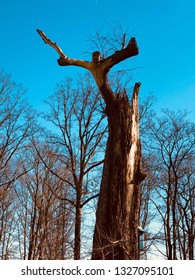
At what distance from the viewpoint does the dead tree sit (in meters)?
5.76

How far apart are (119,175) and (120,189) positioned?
0.94 feet

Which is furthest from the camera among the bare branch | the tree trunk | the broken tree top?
the bare branch

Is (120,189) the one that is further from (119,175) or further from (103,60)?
(103,60)

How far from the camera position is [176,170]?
1625 centimetres

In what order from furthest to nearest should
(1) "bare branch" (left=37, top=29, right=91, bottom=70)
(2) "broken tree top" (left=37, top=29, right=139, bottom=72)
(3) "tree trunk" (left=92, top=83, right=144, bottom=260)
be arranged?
(1) "bare branch" (left=37, top=29, right=91, bottom=70)
(2) "broken tree top" (left=37, top=29, right=139, bottom=72)
(3) "tree trunk" (left=92, top=83, right=144, bottom=260)

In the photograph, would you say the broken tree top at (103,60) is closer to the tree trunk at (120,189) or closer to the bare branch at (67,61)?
the bare branch at (67,61)

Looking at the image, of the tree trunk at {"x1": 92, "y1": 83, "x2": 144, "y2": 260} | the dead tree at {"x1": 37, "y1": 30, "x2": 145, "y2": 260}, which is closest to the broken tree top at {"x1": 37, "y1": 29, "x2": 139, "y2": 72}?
the dead tree at {"x1": 37, "y1": 30, "x2": 145, "y2": 260}

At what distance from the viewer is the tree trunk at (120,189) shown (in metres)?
5.72

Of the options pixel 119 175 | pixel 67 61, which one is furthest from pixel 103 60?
pixel 119 175

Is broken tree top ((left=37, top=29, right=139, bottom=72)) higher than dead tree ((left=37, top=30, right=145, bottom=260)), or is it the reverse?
broken tree top ((left=37, top=29, right=139, bottom=72))

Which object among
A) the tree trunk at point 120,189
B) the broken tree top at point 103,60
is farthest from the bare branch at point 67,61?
the tree trunk at point 120,189

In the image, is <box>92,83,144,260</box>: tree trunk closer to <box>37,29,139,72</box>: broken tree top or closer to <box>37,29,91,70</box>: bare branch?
<box>37,29,139,72</box>: broken tree top

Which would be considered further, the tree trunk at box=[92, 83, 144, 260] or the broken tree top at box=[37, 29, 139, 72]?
the broken tree top at box=[37, 29, 139, 72]
